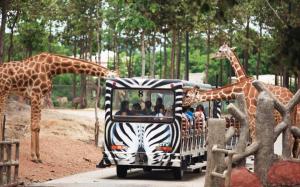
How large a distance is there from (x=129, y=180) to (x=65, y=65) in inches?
190

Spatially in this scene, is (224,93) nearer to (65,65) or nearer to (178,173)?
(178,173)

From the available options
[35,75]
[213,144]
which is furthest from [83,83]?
[213,144]

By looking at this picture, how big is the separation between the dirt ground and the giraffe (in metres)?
0.98

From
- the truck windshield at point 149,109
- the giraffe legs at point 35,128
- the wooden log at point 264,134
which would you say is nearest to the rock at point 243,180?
the wooden log at point 264,134

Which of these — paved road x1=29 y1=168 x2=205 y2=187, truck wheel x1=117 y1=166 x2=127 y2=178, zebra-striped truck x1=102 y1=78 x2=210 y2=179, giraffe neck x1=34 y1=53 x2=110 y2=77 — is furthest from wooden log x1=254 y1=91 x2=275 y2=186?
giraffe neck x1=34 y1=53 x2=110 y2=77

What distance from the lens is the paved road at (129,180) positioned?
67.0 ft

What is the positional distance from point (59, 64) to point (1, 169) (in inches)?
313

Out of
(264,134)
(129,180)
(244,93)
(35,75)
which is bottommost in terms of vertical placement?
(129,180)

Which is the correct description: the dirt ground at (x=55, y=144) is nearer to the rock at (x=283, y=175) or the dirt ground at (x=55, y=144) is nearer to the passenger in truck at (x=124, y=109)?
the passenger in truck at (x=124, y=109)

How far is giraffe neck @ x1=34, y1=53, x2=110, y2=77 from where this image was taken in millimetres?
25109

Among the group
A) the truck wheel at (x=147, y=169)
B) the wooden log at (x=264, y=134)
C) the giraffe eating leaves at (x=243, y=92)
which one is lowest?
the truck wheel at (x=147, y=169)

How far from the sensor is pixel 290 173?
40.1ft

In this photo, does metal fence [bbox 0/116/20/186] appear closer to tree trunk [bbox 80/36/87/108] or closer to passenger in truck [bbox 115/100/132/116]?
passenger in truck [bbox 115/100/132/116]

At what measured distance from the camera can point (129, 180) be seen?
2195 cm
